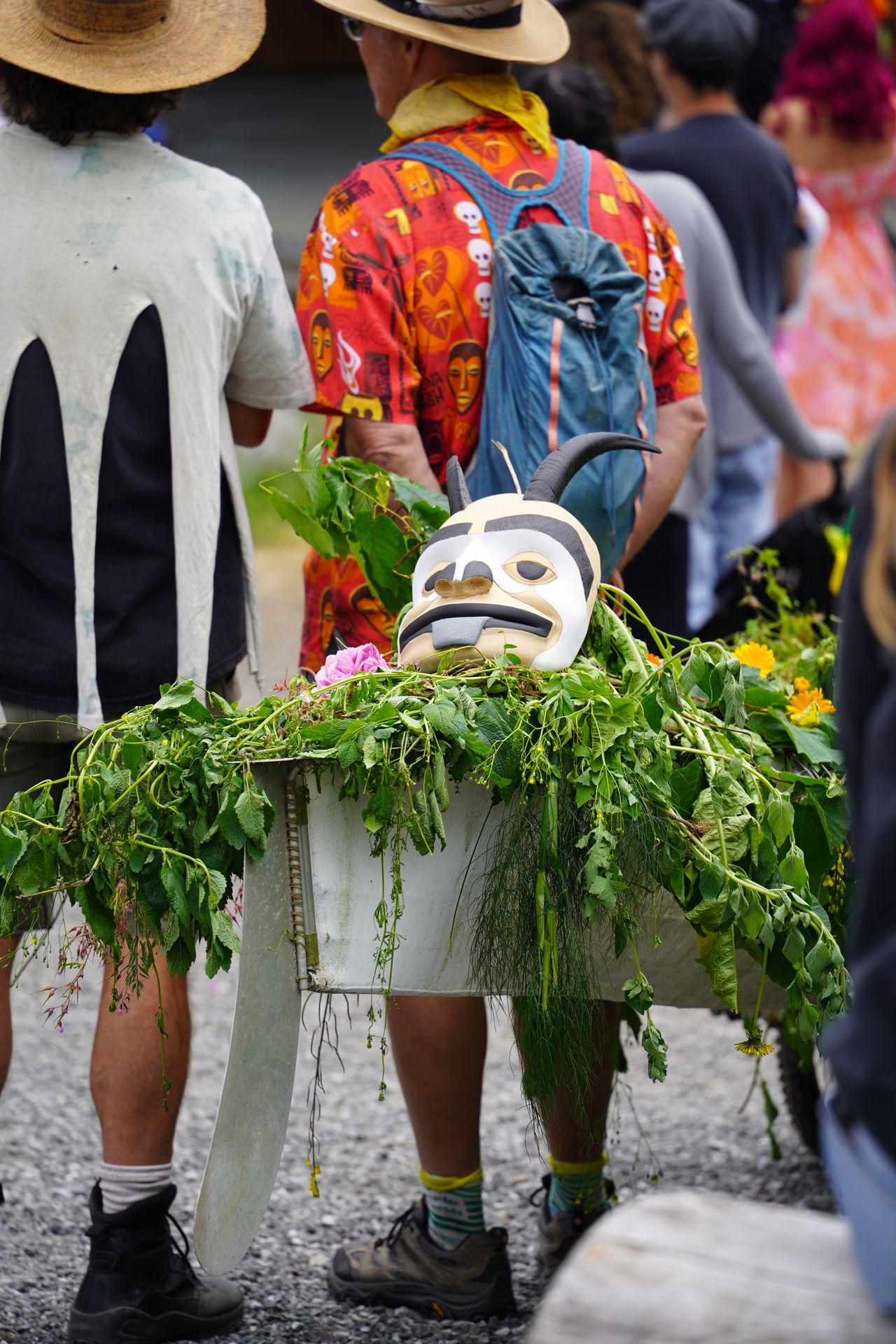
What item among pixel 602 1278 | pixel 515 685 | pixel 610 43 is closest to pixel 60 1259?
pixel 515 685

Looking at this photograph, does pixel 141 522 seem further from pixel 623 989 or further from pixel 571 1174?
pixel 571 1174

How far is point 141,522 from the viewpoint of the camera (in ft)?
7.99

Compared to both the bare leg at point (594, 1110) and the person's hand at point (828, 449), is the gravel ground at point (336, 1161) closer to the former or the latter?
the bare leg at point (594, 1110)

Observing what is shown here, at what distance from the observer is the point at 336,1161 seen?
3.09 meters

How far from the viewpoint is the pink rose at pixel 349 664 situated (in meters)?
2.07

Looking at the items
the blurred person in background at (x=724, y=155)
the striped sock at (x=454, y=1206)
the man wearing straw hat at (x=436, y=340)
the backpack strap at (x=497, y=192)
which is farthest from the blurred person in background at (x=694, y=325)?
the striped sock at (x=454, y=1206)

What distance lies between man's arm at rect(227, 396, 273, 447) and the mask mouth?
0.70 metres

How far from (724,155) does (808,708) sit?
100 inches

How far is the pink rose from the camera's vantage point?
6.79 feet

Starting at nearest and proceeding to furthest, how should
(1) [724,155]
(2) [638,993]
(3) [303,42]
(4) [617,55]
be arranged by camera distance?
(2) [638,993] → (1) [724,155] → (4) [617,55] → (3) [303,42]

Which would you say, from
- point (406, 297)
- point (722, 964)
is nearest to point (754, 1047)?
point (722, 964)

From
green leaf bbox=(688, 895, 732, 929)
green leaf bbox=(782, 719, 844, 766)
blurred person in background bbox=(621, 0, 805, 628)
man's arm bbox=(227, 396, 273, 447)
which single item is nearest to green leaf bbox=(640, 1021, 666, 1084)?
green leaf bbox=(688, 895, 732, 929)

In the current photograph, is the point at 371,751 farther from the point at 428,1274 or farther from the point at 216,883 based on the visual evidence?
the point at 428,1274

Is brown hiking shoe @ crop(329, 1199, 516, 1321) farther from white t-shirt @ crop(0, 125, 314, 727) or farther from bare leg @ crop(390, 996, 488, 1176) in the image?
white t-shirt @ crop(0, 125, 314, 727)
